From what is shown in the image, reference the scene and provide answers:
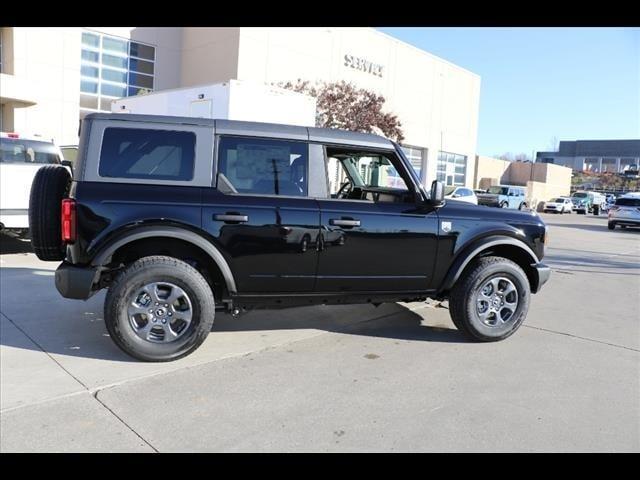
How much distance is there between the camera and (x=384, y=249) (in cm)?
483

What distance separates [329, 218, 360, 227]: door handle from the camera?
4.66 metres

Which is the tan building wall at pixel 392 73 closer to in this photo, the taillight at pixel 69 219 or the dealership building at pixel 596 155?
the taillight at pixel 69 219

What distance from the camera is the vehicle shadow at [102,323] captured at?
483cm

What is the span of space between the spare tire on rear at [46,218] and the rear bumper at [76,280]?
44 cm

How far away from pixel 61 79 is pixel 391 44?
19392mm

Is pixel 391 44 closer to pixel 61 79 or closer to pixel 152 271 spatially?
pixel 61 79

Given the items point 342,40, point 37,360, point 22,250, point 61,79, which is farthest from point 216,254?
point 342,40

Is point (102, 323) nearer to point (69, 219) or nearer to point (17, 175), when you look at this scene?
point (69, 219)

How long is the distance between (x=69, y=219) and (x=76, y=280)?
48 centimetres

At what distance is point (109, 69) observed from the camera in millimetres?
24000

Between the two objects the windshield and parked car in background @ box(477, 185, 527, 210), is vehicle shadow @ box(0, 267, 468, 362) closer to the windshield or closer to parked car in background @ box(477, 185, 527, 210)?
the windshield

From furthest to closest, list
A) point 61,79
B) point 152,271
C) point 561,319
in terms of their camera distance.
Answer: point 61,79 → point 561,319 → point 152,271

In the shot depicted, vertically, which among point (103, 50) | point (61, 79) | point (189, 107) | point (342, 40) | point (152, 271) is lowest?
point (152, 271)

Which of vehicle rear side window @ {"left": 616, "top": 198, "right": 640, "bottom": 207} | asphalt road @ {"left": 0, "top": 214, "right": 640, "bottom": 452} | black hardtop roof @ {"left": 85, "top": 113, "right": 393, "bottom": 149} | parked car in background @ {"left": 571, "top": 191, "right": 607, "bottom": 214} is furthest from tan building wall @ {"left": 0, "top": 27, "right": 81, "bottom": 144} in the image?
parked car in background @ {"left": 571, "top": 191, "right": 607, "bottom": 214}
